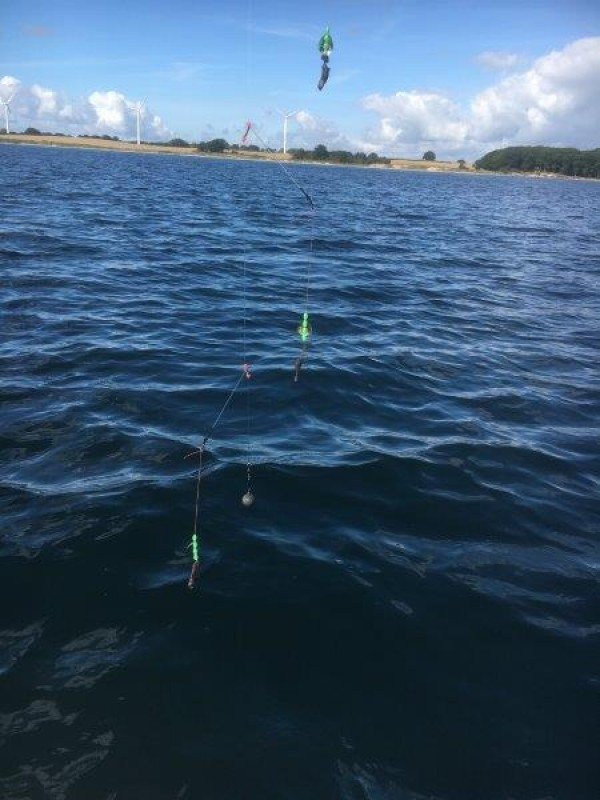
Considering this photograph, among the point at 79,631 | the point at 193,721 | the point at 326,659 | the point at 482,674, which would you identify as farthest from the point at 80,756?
the point at 482,674

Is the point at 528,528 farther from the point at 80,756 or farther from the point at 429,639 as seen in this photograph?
the point at 80,756

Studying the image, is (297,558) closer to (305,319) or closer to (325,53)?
(305,319)

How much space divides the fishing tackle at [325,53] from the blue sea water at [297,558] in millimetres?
5948

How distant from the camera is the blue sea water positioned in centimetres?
486

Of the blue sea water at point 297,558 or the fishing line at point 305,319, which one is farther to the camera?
the fishing line at point 305,319

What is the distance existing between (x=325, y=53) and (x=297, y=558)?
33.5 ft

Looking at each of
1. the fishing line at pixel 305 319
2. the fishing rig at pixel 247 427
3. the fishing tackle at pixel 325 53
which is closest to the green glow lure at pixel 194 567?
the fishing rig at pixel 247 427

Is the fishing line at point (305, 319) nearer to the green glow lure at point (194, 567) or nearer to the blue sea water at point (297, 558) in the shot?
the blue sea water at point (297, 558)

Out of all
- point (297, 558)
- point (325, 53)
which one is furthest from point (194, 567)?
point (325, 53)

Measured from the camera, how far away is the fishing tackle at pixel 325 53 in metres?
11.7

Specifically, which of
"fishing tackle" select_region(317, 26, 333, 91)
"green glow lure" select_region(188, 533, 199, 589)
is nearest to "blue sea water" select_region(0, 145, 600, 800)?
"green glow lure" select_region(188, 533, 199, 589)

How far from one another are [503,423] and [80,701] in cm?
868

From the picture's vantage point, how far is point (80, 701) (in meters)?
5.14

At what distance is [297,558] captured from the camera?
23.5 ft
